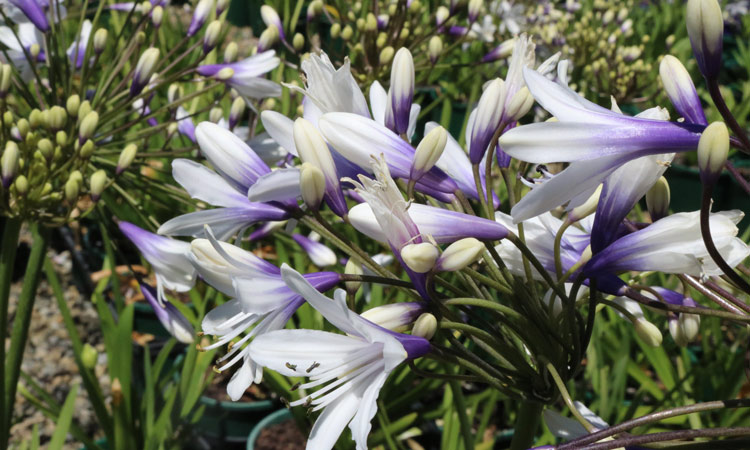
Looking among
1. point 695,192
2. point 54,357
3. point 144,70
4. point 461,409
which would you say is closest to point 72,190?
point 144,70

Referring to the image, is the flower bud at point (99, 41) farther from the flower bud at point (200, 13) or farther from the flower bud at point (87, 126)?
the flower bud at point (87, 126)

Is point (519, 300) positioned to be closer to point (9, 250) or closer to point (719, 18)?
point (719, 18)

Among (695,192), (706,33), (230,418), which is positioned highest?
(706,33)

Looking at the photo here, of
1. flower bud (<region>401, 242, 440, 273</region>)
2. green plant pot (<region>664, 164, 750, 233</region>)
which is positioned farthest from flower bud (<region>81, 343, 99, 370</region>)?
green plant pot (<region>664, 164, 750, 233</region>)

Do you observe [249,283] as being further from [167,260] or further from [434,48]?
[434,48]

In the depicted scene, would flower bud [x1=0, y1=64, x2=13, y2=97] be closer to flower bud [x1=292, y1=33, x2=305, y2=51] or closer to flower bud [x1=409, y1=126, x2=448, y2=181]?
flower bud [x1=292, y1=33, x2=305, y2=51]

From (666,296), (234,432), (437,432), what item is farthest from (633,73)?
(666,296)
